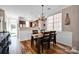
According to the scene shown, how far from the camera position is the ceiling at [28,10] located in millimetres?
2770

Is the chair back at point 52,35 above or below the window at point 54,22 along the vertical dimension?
below

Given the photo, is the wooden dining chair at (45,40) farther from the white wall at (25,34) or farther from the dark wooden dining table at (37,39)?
the white wall at (25,34)

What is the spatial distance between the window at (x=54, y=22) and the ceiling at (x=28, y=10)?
0.08m

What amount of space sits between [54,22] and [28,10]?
0.48 m

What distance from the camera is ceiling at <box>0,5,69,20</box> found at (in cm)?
277

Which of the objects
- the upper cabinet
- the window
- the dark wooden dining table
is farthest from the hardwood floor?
the upper cabinet

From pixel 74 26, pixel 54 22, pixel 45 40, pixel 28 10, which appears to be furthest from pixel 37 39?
pixel 74 26

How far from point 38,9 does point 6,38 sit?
28.8 inches

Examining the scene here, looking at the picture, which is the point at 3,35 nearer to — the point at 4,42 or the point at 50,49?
the point at 4,42

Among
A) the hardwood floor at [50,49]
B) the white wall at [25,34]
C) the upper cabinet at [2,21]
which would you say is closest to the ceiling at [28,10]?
the upper cabinet at [2,21]

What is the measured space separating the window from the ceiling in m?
0.08
